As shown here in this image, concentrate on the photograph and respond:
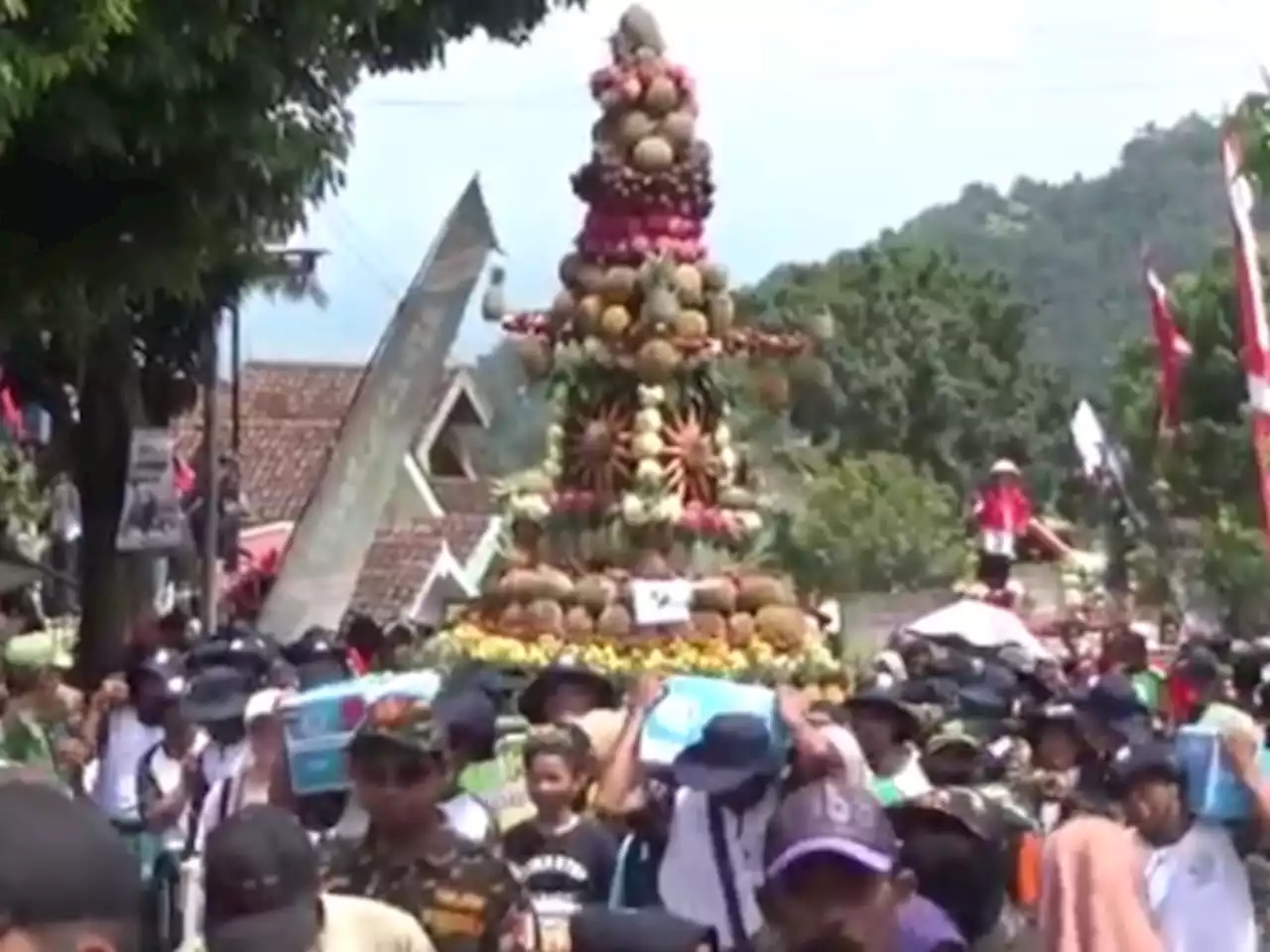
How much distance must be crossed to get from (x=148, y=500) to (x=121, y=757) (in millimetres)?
9353

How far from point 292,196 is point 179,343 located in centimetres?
655

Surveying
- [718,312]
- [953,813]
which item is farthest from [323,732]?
[718,312]

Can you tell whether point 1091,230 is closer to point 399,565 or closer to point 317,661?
point 399,565

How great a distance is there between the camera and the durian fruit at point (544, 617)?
21.0 meters

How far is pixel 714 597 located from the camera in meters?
21.0

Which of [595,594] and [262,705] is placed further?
[595,594]

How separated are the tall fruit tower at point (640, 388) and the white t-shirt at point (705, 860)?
13155mm

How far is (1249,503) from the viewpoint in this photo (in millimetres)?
57062

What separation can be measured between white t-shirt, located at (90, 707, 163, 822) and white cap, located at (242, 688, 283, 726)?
1.81 meters

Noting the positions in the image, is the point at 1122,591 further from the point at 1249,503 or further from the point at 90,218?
the point at 90,218

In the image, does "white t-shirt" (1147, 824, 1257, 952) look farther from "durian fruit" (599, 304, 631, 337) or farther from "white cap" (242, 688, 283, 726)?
"durian fruit" (599, 304, 631, 337)

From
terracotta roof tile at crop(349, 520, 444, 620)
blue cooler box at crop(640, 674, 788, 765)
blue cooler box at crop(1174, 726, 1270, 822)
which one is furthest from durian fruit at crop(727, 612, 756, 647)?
terracotta roof tile at crop(349, 520, 444, 620)

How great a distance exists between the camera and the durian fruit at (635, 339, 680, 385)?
21.6 metres

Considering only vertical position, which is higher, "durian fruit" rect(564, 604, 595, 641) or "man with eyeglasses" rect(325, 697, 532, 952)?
"durian fruit" rect(564, 604, 595, 641)
